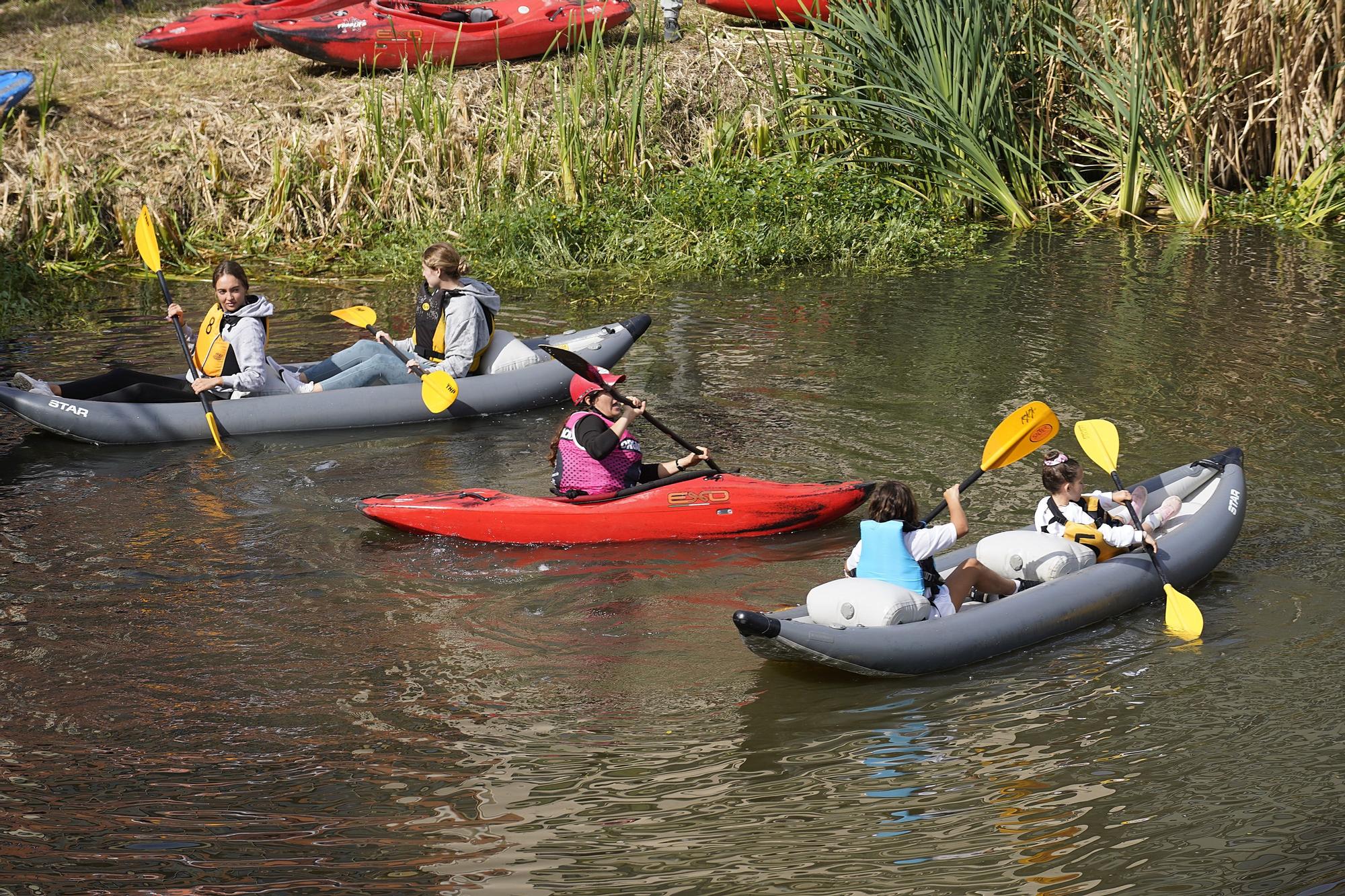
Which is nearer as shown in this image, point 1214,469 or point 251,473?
point 1214,469

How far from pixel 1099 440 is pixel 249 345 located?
14.2ft

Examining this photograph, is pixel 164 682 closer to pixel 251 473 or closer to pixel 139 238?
pixel 251 473

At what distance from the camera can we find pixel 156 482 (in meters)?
6.87

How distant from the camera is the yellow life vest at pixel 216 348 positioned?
24.6ft

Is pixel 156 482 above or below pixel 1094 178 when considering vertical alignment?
below

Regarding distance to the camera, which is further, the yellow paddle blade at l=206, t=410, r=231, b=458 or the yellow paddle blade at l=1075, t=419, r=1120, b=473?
the yellow paddle blade at l=206, t=410, r=231, b=458

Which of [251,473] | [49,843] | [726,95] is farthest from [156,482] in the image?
[726,95]

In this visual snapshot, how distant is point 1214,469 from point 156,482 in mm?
4807

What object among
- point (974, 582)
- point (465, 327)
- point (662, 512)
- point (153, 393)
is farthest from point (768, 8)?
point (974, 582)

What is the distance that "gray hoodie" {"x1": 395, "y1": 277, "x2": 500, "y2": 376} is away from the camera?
25.6ft

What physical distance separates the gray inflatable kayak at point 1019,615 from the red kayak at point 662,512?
859 mm

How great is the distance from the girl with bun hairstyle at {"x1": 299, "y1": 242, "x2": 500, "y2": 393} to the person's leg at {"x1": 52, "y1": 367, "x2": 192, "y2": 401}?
0.66m

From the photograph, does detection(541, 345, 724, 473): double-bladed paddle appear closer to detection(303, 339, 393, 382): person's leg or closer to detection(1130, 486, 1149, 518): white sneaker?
detection(1130, 486, 1149, 518): white sneaker

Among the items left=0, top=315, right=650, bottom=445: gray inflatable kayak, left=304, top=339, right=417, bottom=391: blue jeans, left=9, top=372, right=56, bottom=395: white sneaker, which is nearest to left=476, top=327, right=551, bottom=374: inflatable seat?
left=0, top=315, right=650, bottom=445: gray inflatable kayak
